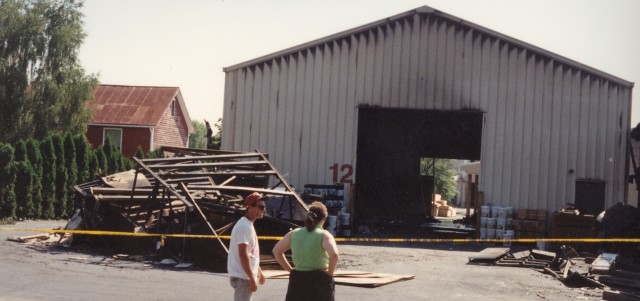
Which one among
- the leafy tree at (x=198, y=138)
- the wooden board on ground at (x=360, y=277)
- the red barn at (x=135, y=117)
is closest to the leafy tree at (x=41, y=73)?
the red barn at (x=135, y=117)

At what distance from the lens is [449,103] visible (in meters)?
23.5

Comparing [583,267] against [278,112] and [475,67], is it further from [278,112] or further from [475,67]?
[278,112]

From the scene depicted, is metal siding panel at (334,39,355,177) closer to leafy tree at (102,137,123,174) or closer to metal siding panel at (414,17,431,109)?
metal siding panel at (414,17,431,109)

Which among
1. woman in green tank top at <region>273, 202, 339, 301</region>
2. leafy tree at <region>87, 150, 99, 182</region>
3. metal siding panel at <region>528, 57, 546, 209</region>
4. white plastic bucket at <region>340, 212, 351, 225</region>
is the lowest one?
white plastic bucket at <region>340, 212, 351, 225</region>

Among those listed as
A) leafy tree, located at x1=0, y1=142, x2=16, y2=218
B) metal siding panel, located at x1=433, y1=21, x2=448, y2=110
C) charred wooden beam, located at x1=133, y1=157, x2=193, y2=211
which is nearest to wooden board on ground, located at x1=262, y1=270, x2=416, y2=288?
charred wooden beam, located at x1=133, y1=157, x2=193, y2=211

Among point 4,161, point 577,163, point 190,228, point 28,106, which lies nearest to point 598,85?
point 577,163

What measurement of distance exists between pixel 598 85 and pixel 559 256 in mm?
9121

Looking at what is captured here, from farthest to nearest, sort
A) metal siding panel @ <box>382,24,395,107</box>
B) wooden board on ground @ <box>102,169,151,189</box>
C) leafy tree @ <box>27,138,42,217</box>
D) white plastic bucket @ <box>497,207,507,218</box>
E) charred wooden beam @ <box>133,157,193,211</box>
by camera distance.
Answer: leafy tree @ <box>27,138,42,217</box>
metal siding panel @ <box>382,24,395,107</box>
white plastic bucket @ <box>497,207,507,218</box>
wooden board on ground @ <box>102,169,151,189</box>
charred wooden beam @ <box>133,157,193,211</box>

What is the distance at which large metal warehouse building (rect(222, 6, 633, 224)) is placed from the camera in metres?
22.9

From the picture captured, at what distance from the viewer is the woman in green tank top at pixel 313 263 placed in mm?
6746

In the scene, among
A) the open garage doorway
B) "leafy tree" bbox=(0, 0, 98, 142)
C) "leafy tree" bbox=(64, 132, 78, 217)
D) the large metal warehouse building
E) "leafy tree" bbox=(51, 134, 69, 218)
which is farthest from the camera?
"leafy tree" bbox=(0, 0, 98, 142)

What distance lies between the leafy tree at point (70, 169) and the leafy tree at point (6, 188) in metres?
2.85

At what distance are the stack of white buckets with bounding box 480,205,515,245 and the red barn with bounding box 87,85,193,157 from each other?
25667 millimetres

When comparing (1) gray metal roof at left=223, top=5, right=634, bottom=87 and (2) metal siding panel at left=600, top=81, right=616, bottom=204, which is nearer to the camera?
(2) metal siding panel at left=600, top=81, right=616, bottom=204
